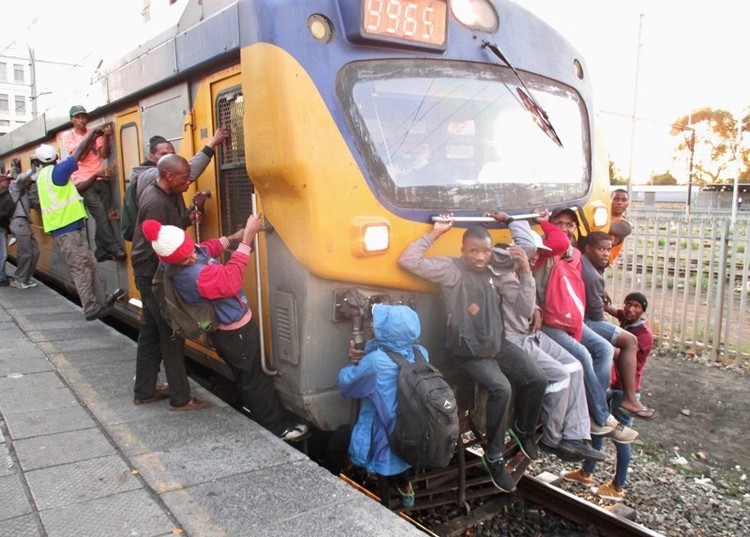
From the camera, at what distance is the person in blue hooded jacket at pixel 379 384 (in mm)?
3068

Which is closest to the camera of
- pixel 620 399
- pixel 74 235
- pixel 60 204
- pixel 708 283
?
pixel 620 399

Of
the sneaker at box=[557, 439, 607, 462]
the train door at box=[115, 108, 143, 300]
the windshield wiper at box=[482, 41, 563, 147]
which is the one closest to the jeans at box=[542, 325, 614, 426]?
the sneaker at box=[557, 439, 607, 462]

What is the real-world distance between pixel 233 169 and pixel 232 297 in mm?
785

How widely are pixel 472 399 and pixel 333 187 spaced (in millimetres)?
1478

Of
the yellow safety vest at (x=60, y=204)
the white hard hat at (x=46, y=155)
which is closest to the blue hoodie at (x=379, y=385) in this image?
the yellow safety vest at (x=60, y=204)

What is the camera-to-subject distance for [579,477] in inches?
181

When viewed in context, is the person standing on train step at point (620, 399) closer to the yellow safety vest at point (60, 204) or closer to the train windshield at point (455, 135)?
the train windshield at point (455, 135)

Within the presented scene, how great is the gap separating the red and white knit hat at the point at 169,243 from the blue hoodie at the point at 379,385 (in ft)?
3.45

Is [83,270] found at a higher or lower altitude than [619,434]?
higher

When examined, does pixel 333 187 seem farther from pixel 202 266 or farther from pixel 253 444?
pixel 253 444

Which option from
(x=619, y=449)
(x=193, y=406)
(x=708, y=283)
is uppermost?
(x=708, y=283)

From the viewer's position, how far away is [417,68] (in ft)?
11.3

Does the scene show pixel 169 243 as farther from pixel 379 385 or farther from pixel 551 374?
pixel 551 374

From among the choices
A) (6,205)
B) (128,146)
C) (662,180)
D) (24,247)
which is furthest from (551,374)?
(662,180)
